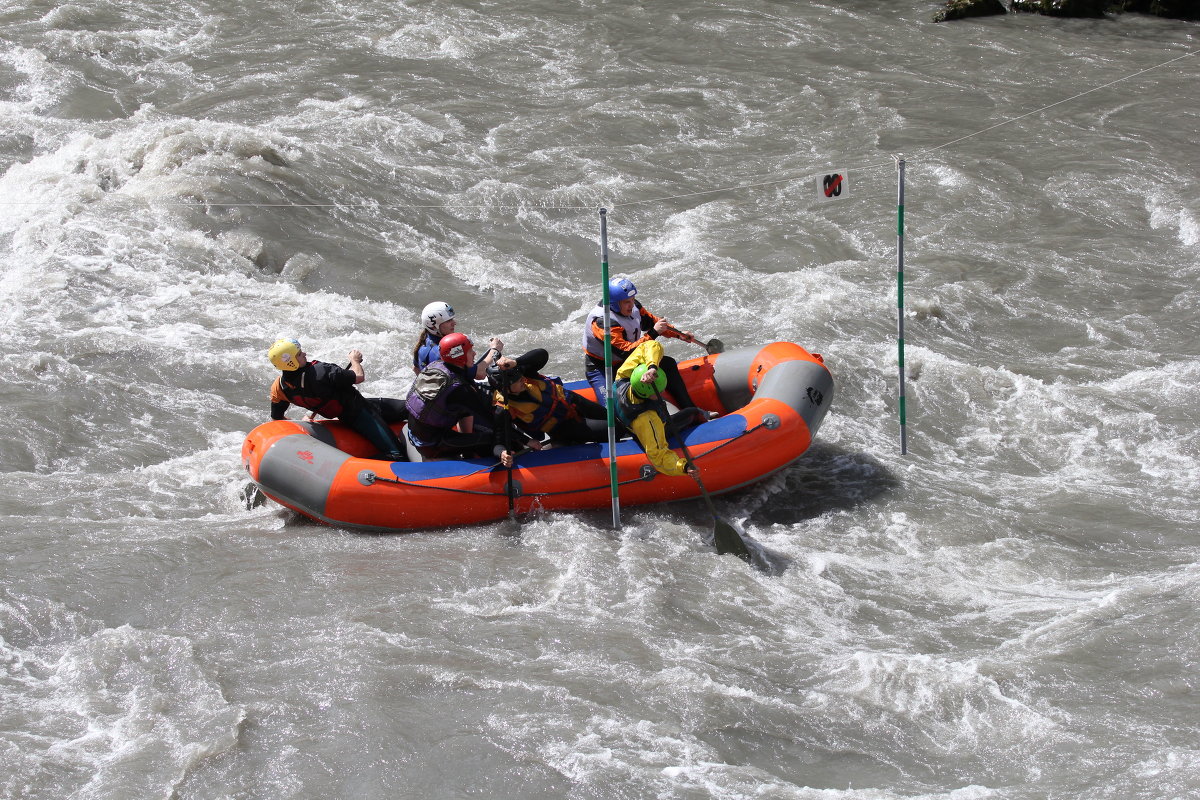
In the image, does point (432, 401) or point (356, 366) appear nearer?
point (432, 401)

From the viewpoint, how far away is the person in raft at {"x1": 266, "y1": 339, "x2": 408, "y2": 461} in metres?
6.89

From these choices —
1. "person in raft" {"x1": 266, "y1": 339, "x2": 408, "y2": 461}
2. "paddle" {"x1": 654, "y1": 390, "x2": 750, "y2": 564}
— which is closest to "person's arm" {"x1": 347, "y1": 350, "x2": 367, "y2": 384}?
"person in raft" {"x1": 266, "y1": 339, "x2": 408, "y2": 461}

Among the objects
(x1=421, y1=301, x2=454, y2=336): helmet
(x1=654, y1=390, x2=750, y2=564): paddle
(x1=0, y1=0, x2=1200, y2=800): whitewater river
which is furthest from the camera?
(x1=421, y1=301, x2=454, y2=336): helmet

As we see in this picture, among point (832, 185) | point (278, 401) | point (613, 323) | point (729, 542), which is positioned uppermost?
point (832, 185)

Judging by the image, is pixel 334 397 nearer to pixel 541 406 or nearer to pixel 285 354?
pixel 285 354

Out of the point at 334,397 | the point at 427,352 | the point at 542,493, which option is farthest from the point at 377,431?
the point at 542,493

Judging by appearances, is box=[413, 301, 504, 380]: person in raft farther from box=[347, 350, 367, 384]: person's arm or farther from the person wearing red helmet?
box=[347, 350, 367, 384]: person's arm

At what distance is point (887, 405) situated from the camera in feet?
27.5

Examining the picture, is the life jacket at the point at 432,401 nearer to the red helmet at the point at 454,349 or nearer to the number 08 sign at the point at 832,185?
the red helmet at the point at 454,349

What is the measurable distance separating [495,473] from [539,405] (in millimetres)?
490

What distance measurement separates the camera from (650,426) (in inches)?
268

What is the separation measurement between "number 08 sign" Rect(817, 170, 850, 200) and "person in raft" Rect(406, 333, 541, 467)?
2.55m

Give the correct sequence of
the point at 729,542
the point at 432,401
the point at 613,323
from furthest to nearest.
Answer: the point at 613,323 < the point at 432,401 < the point at 729,542

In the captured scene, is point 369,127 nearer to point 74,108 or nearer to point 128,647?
point 74,108
